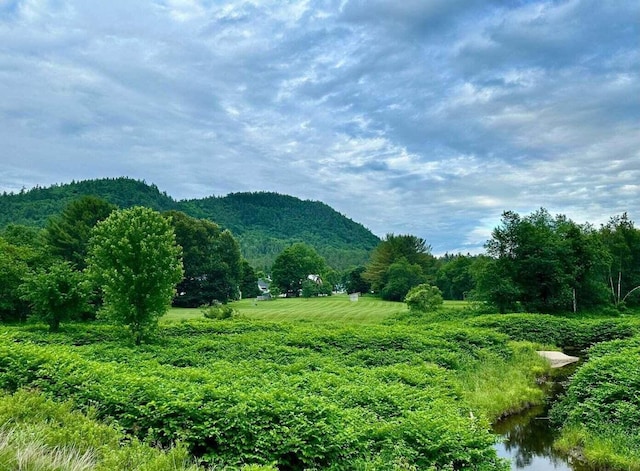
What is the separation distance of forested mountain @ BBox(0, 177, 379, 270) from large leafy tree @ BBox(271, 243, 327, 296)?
32.8 meters

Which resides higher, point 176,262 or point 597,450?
point 176,262

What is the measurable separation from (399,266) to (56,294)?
5712 cm

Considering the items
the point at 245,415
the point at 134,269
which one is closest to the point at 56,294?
the point at 134,269

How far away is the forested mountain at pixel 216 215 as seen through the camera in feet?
336

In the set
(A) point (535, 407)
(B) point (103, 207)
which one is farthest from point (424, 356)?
(B) point (103, 207)

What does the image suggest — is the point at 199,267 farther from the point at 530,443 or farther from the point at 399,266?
the point at 530,443

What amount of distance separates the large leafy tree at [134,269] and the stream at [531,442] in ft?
56.6

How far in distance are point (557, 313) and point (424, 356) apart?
108 feet

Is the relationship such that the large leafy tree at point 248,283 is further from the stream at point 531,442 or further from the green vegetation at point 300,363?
the stream at point 531,442

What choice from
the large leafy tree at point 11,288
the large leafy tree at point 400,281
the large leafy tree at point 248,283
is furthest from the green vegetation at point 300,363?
the large leafy tree at point 248,283

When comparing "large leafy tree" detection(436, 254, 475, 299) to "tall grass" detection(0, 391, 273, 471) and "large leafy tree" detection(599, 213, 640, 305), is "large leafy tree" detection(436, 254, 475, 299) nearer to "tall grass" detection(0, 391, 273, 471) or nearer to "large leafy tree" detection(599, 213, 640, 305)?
"large leafy tree" detection(599, 213, 640, 305)

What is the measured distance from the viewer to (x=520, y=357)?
984 inches

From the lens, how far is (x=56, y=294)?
25.5m

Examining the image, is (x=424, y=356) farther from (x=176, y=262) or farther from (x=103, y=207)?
(x=103, y=207)
